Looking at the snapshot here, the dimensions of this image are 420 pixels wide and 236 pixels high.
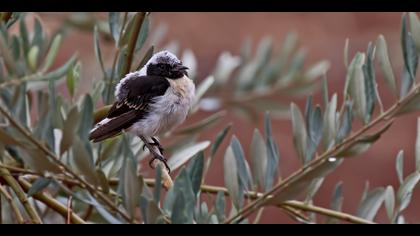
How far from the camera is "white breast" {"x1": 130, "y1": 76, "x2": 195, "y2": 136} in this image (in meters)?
1.32

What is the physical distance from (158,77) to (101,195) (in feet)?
1.64

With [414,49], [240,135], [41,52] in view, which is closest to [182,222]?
[414,49]

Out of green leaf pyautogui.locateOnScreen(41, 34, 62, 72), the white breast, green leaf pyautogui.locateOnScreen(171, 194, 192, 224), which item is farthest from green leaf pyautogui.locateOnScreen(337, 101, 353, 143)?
green leaf pyautogui.locateOnScreen(41, 34, 62, 72)

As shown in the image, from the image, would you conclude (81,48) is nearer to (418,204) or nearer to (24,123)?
(418,204)

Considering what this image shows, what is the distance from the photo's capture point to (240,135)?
5508 mm

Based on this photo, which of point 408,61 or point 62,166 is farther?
point 408,61

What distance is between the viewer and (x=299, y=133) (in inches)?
44.2

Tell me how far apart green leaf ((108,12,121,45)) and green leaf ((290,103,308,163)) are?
25cm

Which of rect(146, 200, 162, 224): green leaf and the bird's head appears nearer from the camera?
rect(146, 200, 162, 224): green leaf

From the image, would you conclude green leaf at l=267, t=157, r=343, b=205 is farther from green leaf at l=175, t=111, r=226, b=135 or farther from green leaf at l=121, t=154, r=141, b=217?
green leaf at l=175, t=111, r=226, b=135

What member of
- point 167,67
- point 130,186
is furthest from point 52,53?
point 130,186

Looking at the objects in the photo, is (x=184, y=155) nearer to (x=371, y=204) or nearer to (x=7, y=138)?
(x=371, y=204)

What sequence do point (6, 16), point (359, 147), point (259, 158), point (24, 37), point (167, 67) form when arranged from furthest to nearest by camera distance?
point (24, 37)
point (167, 67)
point (6, 16)
point (259, 158)
point (359, 147)

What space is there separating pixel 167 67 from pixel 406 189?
49cm
